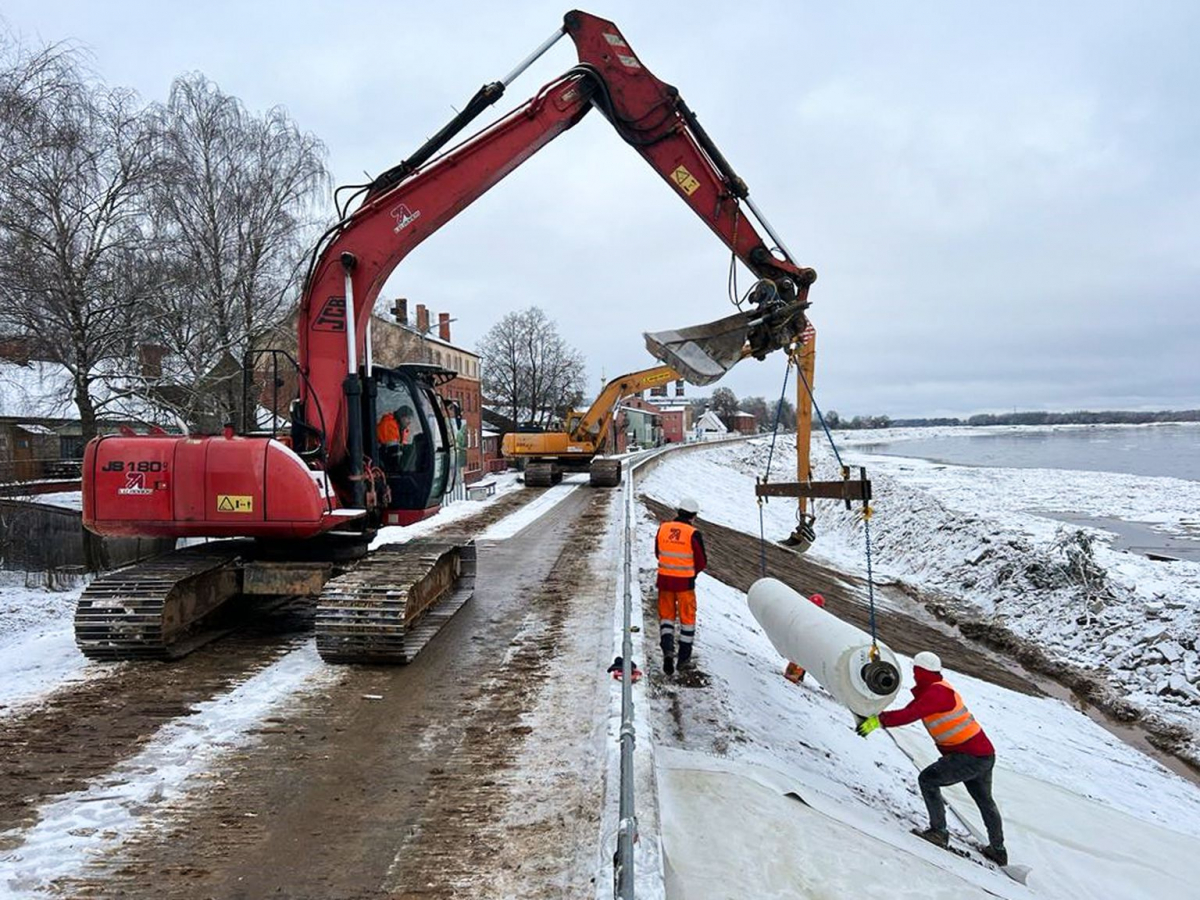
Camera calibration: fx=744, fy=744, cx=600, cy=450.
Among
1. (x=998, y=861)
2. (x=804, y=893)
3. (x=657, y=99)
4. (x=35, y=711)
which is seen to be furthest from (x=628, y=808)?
(x=657, y=99)

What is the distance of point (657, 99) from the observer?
7.71m

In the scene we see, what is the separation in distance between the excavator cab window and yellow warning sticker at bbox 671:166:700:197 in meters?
3.48

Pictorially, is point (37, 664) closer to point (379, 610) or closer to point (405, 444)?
point (379, 610)

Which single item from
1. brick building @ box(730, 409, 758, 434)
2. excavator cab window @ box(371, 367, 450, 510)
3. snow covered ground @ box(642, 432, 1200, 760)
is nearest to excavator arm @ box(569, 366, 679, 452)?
snow covered ground @ box(642, 432, 1200, 760)

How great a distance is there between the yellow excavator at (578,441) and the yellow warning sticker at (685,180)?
47.5 feet

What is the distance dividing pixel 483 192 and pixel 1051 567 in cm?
1320

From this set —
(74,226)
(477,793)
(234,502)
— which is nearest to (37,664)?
(234,502)

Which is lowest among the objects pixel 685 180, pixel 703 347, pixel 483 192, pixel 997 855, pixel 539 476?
pixel 997 855

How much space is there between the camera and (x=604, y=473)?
22.0 metres

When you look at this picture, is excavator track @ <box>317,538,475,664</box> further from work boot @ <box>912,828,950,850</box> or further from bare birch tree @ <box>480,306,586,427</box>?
bare birch tree @ <box>480,306,586,427</box>

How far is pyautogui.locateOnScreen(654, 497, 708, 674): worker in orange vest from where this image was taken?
6289 millimetres

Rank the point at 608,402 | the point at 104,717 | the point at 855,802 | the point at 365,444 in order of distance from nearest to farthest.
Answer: the point at 104,717
the point at 855,802
the point at 365,444
the point at 608,402

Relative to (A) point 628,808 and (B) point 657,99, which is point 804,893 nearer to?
(A) point 628,808

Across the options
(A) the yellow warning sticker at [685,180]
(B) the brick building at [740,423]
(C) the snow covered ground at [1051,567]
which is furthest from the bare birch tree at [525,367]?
(B) the brick building at [740,423]
